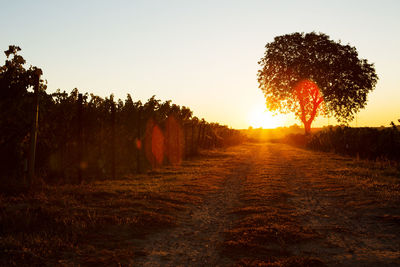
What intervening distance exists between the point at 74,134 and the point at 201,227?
8.28 metres

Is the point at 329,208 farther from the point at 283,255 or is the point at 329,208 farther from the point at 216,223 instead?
the point at 283,255

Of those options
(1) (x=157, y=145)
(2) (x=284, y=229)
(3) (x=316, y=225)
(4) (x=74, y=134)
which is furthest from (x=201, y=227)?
(1) (x=157, y=145)

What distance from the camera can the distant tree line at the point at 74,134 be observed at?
10328 mm

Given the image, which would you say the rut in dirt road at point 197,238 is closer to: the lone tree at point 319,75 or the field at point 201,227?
the field at point 201,227

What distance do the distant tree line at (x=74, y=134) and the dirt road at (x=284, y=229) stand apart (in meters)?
4.78

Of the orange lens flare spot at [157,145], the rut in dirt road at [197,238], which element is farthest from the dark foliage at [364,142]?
the rut in dirt road at [197,238]

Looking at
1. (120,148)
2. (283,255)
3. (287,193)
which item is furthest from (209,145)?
(283,255)

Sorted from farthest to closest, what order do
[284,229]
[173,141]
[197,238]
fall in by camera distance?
[173,141] < [284,229] < [197,238]

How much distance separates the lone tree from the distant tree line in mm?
24332

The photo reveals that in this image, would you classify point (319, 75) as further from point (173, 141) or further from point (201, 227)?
point (201, 227)

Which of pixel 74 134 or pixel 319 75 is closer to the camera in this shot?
pixel 74 134

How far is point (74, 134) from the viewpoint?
1334cm

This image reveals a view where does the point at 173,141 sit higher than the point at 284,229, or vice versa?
the point at 173,141

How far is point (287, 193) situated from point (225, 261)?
634 cm
